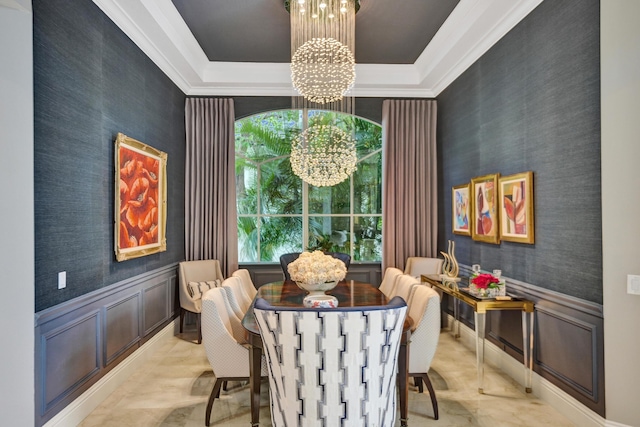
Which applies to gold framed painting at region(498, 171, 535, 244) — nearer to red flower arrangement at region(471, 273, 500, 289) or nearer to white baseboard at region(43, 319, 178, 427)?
red flower arrangement at region(471, 273, 500, 289)

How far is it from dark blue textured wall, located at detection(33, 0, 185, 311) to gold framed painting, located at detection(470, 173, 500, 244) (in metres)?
3.38

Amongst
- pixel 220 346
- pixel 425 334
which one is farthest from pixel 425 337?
pixel 220 346

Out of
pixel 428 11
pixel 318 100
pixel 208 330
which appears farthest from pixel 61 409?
pixel 428 11

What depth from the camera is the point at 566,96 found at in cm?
275

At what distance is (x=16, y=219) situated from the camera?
2.12m

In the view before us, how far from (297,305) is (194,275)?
2.30 m

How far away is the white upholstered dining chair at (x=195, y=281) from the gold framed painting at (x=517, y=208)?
127 inches

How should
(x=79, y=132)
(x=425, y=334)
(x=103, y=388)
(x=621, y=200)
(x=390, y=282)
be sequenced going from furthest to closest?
(x=390, y=282)
(x=103, y=388)
(x=79, y=132)
(x=425, y=334)
(x=621, y=200)

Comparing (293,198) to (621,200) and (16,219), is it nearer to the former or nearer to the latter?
(16,219)

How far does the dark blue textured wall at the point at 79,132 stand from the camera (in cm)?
240

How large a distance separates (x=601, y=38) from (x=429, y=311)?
198cm

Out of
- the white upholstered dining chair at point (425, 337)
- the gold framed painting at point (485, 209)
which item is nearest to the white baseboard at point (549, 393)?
the white upholstered dining chair at point (425, 337)

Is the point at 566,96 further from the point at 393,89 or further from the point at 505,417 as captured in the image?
the point at 393,89

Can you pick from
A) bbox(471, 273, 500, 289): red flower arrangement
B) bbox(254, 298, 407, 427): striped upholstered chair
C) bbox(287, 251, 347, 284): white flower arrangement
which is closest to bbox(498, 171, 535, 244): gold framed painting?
bbox(471, 273, 500, 289): red flower arrangement
